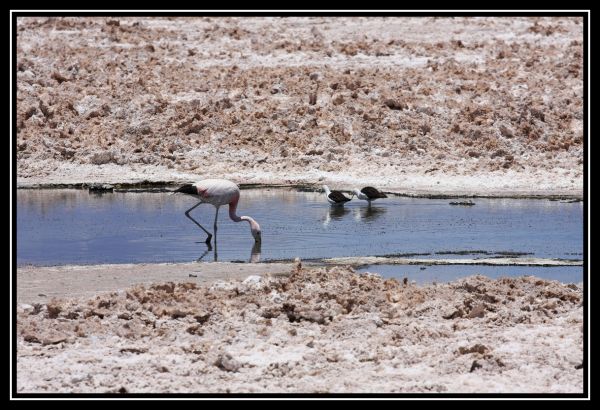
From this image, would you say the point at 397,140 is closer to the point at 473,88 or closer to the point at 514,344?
the point at 473,88

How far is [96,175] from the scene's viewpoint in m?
24.5

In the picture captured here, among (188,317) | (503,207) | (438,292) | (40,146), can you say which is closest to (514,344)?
(438,292)

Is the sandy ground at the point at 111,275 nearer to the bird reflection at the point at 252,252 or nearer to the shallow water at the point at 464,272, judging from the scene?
the bird reflection at the point at 252,252

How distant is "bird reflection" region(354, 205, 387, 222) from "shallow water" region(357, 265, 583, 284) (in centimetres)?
448

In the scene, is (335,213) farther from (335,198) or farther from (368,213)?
(335,198)

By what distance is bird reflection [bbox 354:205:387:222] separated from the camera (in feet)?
62.1

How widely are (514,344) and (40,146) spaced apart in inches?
697

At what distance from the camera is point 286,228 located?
695 inches

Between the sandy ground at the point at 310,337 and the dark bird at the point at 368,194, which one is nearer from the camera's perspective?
the sandy ground at the point at 310,337

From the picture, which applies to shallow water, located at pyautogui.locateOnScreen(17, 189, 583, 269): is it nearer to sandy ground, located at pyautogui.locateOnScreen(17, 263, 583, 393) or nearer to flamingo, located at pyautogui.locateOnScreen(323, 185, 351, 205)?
flamingo, located at pyautogui.locateOnScreen(323, 185, 351, 205)

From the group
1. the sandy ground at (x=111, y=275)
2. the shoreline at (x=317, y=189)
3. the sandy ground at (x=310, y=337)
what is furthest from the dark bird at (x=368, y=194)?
the sandy ground at (x=310, y=337)

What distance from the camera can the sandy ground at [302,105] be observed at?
2477cm

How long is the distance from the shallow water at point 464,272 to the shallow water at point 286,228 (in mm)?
905

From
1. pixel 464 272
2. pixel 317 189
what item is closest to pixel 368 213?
pixel 317 189
